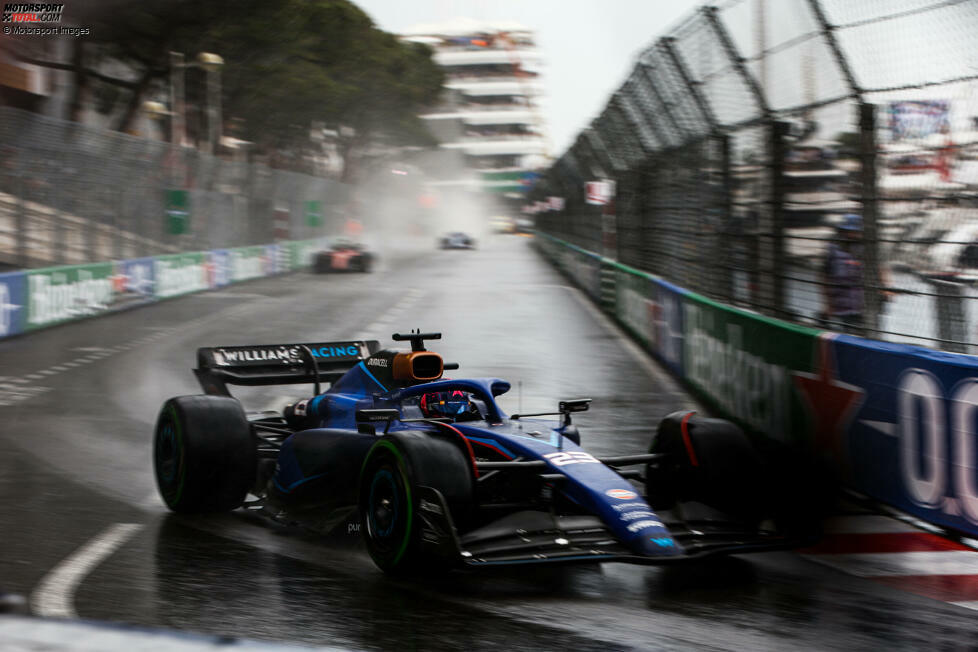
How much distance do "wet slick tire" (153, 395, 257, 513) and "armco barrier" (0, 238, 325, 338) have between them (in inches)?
453

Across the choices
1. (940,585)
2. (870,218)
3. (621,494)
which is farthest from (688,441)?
(870,218)

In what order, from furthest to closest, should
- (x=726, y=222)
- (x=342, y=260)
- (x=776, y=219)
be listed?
(x=342, y=260) → (x=726, y=222) → (x=776, y=219)

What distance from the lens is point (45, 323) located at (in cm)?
1936

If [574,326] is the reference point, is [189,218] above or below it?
above

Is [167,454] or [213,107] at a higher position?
[213,107]

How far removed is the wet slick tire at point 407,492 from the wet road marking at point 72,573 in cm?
136


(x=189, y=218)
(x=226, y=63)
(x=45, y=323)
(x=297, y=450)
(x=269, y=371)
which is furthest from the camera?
(x=226, y=63)

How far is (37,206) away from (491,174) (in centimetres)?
12972

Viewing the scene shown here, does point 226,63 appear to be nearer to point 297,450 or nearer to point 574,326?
point 574,326

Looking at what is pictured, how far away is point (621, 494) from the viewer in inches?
228

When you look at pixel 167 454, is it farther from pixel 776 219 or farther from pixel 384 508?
pixel 776 219

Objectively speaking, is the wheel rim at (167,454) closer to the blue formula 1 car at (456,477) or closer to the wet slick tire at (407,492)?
the blue formula 1 car at (456,477)

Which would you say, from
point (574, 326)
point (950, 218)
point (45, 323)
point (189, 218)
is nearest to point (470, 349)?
point (574, 326)

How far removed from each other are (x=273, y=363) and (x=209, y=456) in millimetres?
2093
